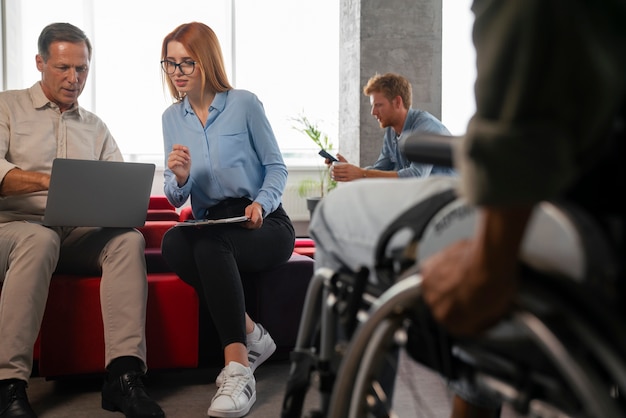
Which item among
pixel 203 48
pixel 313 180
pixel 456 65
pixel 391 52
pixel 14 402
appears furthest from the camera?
pixel 313 180

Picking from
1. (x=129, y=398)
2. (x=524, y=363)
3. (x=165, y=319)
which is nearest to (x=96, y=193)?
(x=165, y=319)

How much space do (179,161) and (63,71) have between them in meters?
0.53

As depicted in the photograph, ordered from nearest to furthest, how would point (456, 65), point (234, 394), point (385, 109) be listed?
1. point (234, 394)
2. point (385, 109)
3. point (456, 65)

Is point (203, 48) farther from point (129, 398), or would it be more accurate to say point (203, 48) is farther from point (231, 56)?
point (231, 56)

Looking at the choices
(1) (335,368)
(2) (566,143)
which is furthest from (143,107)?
(2) (566,143)

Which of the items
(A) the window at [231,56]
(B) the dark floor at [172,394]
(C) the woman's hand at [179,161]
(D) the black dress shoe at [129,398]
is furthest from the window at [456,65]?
(D) the black dress shoe at [129,398]

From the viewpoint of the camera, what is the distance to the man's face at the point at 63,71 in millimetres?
2498

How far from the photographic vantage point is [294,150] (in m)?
6.96

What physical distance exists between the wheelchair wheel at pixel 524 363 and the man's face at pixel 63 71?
200cm

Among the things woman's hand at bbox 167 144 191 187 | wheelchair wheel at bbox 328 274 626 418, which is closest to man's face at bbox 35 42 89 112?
woman's hand at bbox 167 144 191 187

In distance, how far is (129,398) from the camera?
2090 mm

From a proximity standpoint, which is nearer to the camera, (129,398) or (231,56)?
(129,398)

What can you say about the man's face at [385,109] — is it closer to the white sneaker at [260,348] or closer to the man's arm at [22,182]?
the white sneaker at [260,348]

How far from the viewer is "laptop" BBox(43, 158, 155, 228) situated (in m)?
2.14
